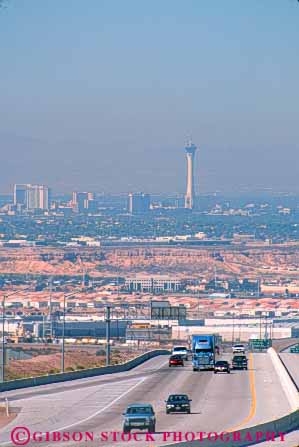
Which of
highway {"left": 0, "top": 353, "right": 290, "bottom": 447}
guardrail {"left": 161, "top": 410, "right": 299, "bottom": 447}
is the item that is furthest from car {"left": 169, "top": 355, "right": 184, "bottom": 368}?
guardrail {"left": 161, "top": 410, "right": 299, "bottom": 447}

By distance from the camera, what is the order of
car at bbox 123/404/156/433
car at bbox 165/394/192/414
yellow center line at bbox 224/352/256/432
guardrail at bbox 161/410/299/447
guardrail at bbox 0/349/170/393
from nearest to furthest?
guardrail at bbox 161/410/299/447 < car at bbox 123/404/156/433 < yellow center line at bbox 224/352/256/432 < car at bbox 165/394/192/414 < guardrail at bbox 0/349/170/393

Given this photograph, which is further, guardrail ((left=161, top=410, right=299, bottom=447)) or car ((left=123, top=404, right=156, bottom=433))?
car ((left=123, top=404, right=156, bottom=433))

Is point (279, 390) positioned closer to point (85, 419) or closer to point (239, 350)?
point (85, 419)

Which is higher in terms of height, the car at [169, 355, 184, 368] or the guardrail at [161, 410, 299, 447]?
the car at [169, 355, 184, 368]

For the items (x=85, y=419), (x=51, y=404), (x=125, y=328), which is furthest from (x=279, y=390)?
(x=125, y=328)

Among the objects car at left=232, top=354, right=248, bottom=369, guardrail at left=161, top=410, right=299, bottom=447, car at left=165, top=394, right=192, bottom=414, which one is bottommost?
guardrail at left=161, top=410, right=299, bottom=447

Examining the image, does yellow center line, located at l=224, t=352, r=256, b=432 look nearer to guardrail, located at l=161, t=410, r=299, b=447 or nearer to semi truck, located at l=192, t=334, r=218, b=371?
guardrail, located at l=161, t=410, r=299, b=447

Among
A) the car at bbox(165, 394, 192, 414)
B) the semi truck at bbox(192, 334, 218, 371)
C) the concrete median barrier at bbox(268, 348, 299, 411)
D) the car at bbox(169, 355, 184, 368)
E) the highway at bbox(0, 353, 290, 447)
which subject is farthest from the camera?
the car at bbox(169, 355, 184, 368)
